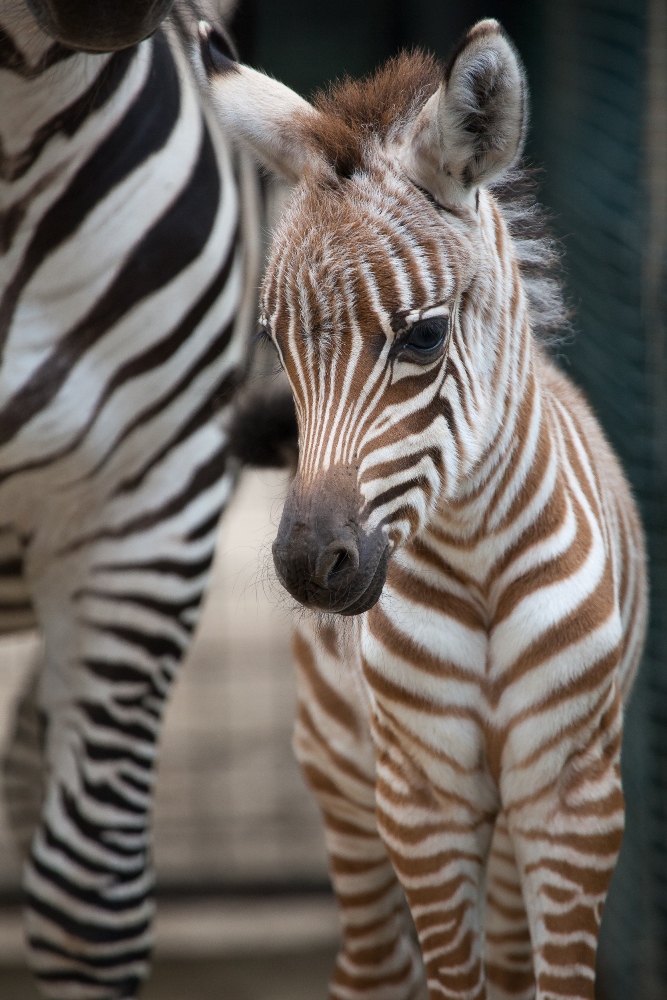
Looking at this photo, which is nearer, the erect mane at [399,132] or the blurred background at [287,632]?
the erect mane at [399,132]

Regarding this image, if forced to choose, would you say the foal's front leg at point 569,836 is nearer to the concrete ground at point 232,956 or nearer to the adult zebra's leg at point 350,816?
the adult zebra's leg at point 350,816

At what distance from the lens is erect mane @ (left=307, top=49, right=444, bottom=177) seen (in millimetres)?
1549

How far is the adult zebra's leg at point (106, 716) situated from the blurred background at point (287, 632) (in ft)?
0.82

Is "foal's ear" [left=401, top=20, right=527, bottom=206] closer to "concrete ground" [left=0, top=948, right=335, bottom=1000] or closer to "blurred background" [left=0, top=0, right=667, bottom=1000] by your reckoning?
"blurred background" [left=0, top=0, right=667, bottom=1000]

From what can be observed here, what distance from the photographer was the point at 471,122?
4.99 feet

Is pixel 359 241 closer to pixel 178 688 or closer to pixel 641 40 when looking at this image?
pixel 641 40

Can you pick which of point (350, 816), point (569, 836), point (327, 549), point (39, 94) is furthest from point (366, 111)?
point (350, 816)

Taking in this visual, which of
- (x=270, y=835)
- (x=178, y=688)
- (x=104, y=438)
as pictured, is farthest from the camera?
(x=178, y=688)

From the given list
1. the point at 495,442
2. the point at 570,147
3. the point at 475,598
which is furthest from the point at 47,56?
the point at 570,147

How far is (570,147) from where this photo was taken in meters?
3.93

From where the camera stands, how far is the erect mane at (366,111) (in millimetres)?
1549

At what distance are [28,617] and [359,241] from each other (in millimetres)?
1430

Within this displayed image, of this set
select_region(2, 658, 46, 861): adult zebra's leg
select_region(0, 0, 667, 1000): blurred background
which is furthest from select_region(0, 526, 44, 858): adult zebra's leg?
select_region(0, 0, 667, 1000): blurred background

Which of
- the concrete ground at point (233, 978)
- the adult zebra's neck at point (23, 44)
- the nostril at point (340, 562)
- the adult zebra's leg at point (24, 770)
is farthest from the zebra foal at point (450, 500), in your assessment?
the concrete ground at point (233, 978)
